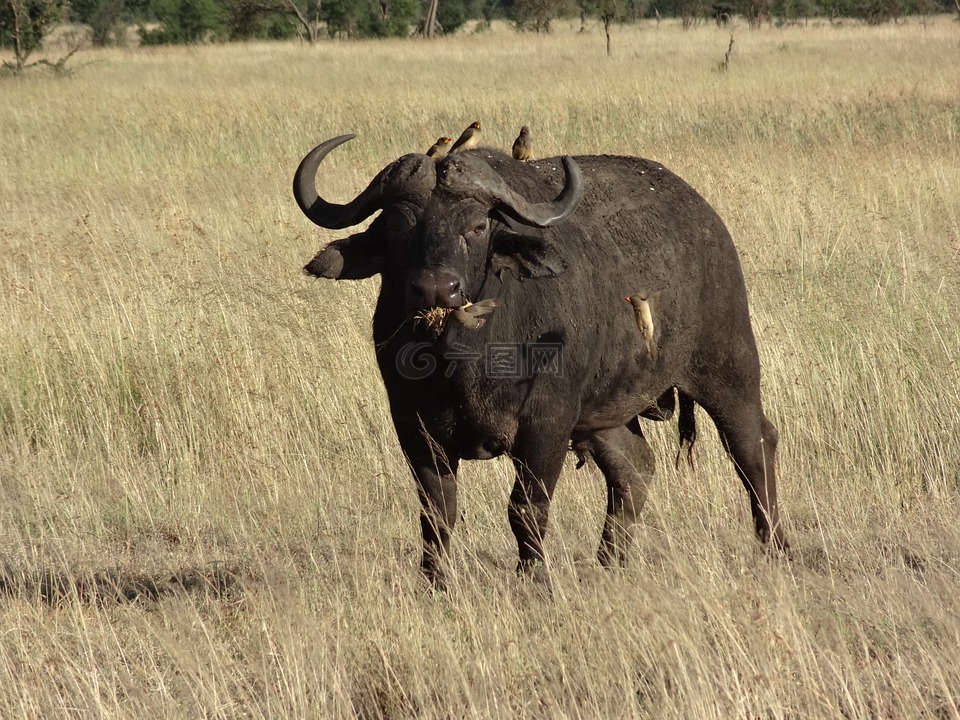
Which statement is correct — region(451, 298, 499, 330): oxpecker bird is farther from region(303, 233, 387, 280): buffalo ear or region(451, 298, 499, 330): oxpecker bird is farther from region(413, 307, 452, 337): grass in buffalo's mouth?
region(303, 233, 387, 280): buffalo ear

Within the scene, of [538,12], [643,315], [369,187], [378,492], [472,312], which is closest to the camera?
[472,312]

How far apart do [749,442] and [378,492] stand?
1.98 metres

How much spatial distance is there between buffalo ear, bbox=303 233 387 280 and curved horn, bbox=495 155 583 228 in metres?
0.56

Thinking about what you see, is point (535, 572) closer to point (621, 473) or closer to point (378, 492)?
point (621, 473)

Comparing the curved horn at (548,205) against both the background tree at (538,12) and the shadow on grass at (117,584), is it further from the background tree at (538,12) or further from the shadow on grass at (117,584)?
the background tree at (538,12)

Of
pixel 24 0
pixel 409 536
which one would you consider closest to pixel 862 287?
pixel 409 536

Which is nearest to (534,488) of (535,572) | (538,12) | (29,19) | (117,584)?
(535,572)

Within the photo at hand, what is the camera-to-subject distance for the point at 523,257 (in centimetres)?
464

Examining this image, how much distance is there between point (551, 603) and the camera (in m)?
4.64

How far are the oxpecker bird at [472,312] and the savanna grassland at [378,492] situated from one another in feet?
3.20

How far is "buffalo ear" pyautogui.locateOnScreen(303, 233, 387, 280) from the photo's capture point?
14.9 feet

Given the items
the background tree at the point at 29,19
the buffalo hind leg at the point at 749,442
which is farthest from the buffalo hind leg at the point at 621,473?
the background tree at the point at 29,19

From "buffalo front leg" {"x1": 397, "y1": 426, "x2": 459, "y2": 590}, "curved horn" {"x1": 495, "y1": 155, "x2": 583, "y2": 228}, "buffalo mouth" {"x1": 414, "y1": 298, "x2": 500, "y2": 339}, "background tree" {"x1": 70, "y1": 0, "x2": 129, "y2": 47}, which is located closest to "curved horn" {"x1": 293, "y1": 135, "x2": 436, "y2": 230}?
"curved horn" {"x1": 495, "y1": 155, "x2": 583, "y2": 228}

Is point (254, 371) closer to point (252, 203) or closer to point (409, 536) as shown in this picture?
point (409, 536)
